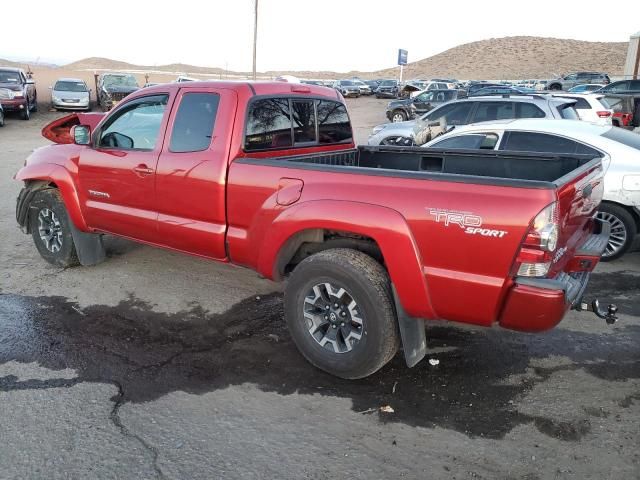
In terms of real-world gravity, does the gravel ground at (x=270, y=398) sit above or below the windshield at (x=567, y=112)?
below

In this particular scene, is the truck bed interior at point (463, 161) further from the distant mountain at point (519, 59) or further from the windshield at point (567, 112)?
the distant mountain at point (519, 59)

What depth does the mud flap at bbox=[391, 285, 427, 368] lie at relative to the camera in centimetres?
336

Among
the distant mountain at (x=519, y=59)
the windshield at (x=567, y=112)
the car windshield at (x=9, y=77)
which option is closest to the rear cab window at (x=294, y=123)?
the windshield at (x=567, y=112)

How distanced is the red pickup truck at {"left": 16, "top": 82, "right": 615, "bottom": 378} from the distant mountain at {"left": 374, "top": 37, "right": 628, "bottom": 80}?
7588 cm

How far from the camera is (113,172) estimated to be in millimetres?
4883

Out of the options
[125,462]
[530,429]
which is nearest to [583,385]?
[530,429]

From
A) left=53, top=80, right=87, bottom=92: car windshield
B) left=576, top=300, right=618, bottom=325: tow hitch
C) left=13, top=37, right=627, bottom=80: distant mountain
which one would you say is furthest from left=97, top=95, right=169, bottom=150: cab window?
left=13, top=37, right=627, bottom=80: distant mountain

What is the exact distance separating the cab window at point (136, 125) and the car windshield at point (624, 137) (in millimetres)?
4922

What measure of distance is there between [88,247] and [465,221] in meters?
4.30

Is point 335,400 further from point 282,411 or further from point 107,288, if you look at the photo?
point 107,288

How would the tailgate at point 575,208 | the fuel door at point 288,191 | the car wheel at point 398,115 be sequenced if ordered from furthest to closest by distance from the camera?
the car wheel at point 398,115 < the fuel door at point 288,191 < the tailgate at point 575,208

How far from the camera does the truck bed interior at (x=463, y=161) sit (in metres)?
4.38

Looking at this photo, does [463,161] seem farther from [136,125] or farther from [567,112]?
[567,112]

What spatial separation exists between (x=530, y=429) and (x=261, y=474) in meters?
1.58
